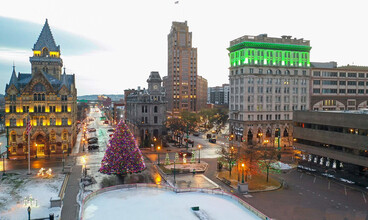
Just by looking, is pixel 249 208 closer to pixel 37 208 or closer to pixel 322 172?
pixel 37 208

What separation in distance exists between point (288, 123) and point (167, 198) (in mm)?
72964

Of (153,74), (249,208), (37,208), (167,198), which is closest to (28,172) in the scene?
(37,208)

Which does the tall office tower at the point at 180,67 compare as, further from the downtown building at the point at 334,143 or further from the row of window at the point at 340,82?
the downtown building at the point at 334,143

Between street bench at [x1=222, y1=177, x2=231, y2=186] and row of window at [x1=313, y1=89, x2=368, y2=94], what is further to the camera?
row of window at [x1=313, y1=89, x2=368, y2=94]

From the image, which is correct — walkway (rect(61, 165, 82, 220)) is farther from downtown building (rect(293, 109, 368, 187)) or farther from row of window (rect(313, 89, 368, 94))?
row of window (rect(313, 89, 368, 94))

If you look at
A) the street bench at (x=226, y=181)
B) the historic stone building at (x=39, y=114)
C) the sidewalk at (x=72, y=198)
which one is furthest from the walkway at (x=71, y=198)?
the historic stone building at (x=39, y=114)

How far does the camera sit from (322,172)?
54.6m

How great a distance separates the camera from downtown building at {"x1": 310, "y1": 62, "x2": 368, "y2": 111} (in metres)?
96.2

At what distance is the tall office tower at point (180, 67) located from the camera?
624ft

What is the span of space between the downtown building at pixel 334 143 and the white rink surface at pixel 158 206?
1204 inches

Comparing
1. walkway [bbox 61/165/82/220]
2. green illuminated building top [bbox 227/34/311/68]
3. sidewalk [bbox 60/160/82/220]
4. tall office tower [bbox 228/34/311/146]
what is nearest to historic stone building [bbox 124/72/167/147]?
tall office tower [bbox 228/34/311/146]

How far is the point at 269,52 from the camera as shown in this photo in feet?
296

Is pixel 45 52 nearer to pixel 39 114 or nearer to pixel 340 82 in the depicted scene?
pixel 39 114

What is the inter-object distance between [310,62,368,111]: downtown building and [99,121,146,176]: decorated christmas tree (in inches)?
2809
